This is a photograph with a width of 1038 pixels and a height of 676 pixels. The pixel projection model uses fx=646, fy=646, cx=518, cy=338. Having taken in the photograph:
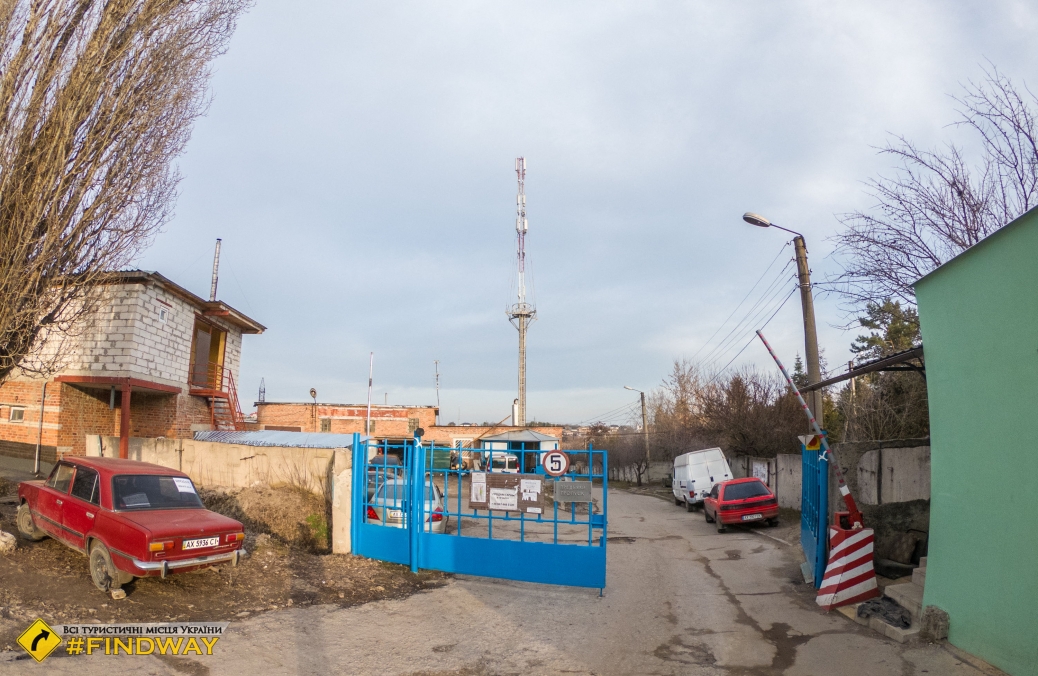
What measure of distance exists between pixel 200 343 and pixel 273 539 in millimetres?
15034

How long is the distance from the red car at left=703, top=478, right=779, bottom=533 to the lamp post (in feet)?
11.6

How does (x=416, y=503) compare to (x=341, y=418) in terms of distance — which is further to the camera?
(x=341, y=418)

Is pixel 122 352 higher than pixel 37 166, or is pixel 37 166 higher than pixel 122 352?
pixel 37 166

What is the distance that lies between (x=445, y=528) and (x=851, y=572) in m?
7.35

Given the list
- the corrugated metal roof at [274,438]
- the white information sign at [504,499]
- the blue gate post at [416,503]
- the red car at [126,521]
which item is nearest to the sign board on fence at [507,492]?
the white information sign at [504,499]

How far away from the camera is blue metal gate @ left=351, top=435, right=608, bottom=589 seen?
10250mm

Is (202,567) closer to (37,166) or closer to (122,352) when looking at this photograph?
(37,166)

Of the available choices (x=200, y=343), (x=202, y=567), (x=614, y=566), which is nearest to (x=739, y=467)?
(x=614, y=566)

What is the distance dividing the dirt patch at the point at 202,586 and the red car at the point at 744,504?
10.3m

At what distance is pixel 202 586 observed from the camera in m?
9.30

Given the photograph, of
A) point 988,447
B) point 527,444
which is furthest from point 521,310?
point 988,447

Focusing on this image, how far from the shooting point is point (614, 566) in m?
13.0

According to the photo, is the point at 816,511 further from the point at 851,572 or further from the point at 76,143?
the point at 76,143
